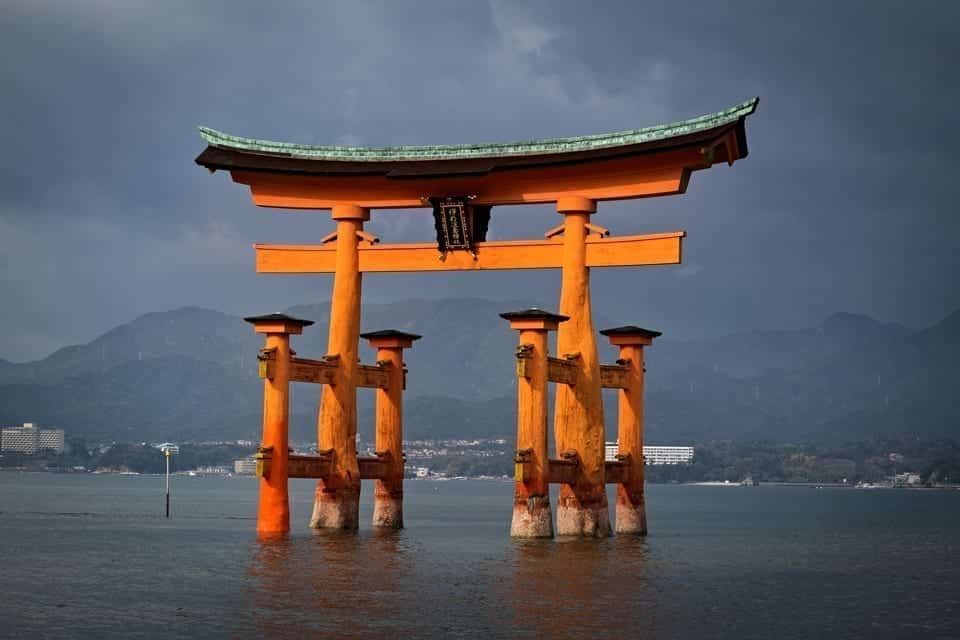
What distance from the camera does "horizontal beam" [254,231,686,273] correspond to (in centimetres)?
4216

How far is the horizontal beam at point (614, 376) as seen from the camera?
45.8 metres

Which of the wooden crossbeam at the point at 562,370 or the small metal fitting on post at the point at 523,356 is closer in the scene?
the small metal fitting on post at the point at 523,356

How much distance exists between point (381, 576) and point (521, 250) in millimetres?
12129

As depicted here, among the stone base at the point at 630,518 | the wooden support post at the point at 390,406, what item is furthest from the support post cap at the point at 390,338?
the stone base at the point at 630,518

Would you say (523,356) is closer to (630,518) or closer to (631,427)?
(631,427)

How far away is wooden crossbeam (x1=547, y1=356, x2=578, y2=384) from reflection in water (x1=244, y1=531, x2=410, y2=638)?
20.5ft

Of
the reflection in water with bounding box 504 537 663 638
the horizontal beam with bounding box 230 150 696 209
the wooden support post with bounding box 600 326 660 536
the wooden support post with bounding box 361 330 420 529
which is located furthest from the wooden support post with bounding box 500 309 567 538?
the wooden support post with bounding box 361 330 420 529

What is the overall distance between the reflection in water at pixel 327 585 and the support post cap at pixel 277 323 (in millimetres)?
5886

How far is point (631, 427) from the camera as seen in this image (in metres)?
47.1

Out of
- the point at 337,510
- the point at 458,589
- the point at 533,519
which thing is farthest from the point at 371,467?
the point at 458,589

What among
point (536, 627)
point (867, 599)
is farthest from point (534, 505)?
point (536, 627)

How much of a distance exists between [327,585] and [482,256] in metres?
14.2

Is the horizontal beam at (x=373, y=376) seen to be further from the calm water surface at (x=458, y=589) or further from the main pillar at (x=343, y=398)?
the calm water surface at (x=458, y=589)

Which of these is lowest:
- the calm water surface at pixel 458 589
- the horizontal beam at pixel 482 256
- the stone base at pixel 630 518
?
the calm water surface at pixel 458 589
